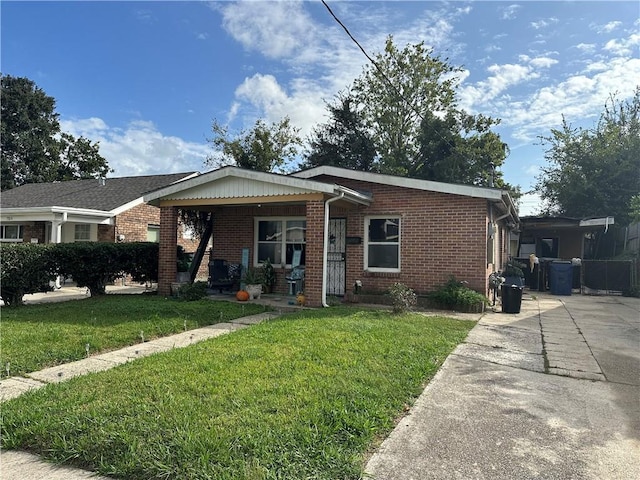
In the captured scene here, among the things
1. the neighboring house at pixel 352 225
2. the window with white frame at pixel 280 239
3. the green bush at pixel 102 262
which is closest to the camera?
the neighboring house at pixel 352 225

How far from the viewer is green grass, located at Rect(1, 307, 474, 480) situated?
2549 mm

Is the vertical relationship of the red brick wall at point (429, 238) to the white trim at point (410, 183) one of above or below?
below

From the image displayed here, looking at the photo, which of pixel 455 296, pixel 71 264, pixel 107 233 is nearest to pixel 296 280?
pixel 455 296

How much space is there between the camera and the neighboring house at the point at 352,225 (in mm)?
9062

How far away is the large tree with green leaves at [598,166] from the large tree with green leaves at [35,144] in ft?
126

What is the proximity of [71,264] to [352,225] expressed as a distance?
7062 mm

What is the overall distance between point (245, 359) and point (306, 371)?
2.74 feet

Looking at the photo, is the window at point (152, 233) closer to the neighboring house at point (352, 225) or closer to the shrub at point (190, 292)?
the neighboring house at point (352, 225)

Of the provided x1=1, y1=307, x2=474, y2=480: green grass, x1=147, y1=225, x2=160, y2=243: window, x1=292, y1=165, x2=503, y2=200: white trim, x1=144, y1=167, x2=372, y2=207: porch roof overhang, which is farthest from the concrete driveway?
x1=147, y1=225, x2=160, y2=243: window

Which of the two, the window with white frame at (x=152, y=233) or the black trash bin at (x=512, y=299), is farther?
the window with white frame at (x=152, y=233)

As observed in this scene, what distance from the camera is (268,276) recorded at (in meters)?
11.4

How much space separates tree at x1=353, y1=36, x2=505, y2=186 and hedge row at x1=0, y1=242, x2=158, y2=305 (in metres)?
18.4

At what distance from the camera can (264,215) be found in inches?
469

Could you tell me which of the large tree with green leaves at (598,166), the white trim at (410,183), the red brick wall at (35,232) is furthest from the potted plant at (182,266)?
the large tree with green leaves at (598,166)
